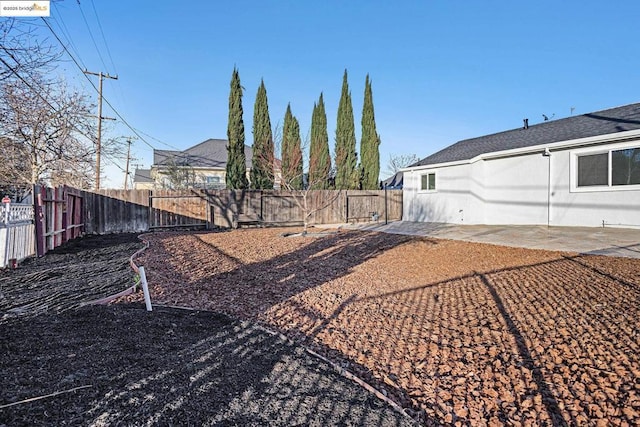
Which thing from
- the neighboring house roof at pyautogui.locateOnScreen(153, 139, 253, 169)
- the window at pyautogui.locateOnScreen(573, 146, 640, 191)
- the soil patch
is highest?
the neighboring house roof at pyautogui.locateOnScreen(153, 139, 253, 169)

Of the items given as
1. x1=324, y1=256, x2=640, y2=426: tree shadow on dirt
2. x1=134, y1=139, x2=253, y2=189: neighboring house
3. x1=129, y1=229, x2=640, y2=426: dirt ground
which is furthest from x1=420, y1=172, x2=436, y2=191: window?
x1=134, y1=139, x2=253, y2=189: neighboring house

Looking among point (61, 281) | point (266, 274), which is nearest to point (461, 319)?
point (266, 274)

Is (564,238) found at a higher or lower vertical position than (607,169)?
lower

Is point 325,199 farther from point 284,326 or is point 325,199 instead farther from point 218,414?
point 218,414

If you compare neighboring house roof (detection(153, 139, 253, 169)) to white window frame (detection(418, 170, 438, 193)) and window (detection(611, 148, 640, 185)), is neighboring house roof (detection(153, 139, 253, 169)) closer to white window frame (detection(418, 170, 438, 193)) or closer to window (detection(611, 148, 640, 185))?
white window frame (detection(418, 170, 438, 193))

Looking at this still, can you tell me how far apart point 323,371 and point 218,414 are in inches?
35.8

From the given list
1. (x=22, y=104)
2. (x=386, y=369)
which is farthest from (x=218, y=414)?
(x=22, y=104)

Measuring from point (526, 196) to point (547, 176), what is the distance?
0.94m

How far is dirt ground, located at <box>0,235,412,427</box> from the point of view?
1972 mm

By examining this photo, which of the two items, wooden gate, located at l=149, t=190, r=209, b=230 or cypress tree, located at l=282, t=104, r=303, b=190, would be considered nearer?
wooden gate, located at l=149, t=190, r=209, b=230

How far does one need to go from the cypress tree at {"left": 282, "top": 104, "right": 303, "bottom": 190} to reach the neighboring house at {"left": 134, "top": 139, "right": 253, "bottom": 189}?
4.82m

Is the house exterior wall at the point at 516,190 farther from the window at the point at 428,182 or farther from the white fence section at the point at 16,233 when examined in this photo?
the white fence section at the point at 16,233

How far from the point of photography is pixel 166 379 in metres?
2.33

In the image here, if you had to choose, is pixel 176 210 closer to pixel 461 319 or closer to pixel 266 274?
pixel 266 274
